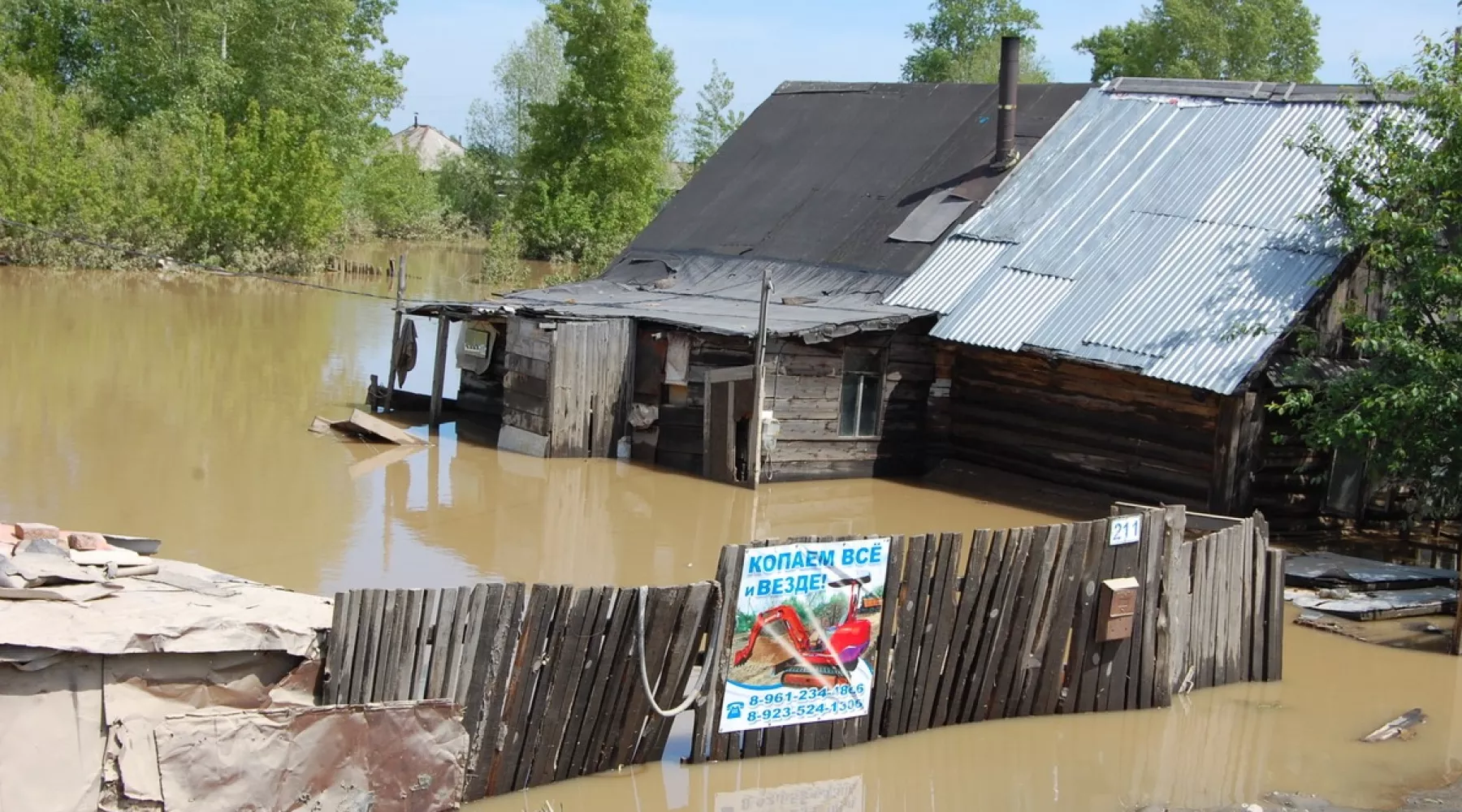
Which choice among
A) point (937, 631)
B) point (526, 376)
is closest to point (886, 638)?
point (937, 631)

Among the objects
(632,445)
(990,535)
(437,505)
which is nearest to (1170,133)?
(632,445)

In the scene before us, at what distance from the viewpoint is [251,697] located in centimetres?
769

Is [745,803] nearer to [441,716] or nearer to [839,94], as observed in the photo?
[441,716]

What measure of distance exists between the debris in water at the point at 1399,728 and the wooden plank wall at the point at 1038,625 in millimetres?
1064

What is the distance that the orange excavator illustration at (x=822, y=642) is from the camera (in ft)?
29.3

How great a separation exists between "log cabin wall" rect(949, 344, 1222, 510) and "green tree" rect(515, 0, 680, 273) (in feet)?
101

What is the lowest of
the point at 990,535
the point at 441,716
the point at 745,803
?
the point at 745,803

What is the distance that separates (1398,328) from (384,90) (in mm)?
44790

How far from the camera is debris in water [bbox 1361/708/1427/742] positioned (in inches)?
418

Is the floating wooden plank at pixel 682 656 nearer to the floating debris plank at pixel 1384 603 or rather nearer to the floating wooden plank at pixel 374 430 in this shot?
the floating debris plank at pixel 1384 603

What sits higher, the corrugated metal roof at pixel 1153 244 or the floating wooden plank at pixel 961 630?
the corrugated metal roof at pixel 1153 244

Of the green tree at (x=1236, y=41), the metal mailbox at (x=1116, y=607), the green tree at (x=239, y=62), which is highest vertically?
the green tree at (x=1236, y=41)

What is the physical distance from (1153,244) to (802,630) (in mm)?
11847

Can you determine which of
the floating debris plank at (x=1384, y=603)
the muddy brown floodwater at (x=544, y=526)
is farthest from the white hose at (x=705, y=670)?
the floating debris plank at (x=1384, y=603)
